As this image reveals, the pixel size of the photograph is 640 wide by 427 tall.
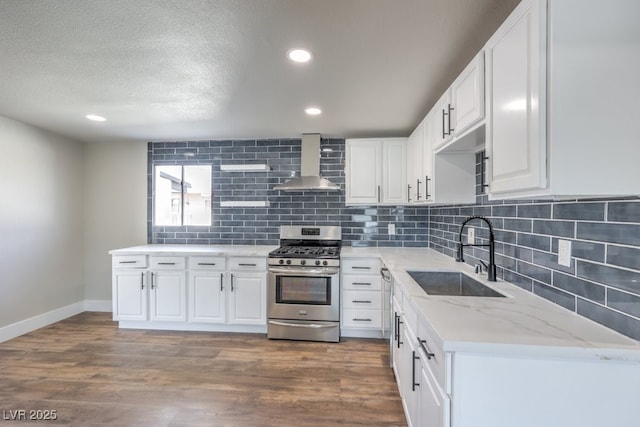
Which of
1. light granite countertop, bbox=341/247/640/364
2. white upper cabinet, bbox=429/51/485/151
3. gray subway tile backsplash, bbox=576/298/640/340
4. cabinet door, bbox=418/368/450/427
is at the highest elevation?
white upper cabinet, bbox=429/51/485/151

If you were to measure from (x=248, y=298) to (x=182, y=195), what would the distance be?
184cm

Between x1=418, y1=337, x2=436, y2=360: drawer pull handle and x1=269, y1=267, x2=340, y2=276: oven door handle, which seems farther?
x1=269, y1=267, x2=340, y2=276: oven door handle

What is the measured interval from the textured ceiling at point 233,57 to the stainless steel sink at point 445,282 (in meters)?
1.47

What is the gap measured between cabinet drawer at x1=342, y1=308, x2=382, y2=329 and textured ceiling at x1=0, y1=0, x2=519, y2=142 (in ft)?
6.76

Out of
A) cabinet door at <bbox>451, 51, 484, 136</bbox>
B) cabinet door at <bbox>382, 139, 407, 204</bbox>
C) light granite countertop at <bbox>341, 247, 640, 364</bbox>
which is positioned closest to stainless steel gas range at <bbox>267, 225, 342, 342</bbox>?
cabinet door at <bbox>382, 139, 407, 204</bbox>

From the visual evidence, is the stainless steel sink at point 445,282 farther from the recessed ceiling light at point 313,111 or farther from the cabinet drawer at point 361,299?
the recessed ceiling light at point 313,111

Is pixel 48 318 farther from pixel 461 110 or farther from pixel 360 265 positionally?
pixel 461 110

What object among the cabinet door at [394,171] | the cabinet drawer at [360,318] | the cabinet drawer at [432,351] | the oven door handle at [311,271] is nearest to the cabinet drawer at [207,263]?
the oven door handle at [311,271]

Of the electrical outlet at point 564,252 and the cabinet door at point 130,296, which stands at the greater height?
the electrical outlet at point 564,252

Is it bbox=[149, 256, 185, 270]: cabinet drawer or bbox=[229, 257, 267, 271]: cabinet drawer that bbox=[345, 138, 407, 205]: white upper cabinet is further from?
bbox=[149, 256, 185, 270]: cabinet drawer

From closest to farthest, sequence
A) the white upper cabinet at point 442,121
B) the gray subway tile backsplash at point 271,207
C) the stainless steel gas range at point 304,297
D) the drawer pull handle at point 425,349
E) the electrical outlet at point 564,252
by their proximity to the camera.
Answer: the drawer pull handle at point 425,349
the electrical outlet at point 564,252
the white upper cabinet at point 442,121
the stainless steel gas range at point 304,297
the gray subway tile backsplash at point 271,207

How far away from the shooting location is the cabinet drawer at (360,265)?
10.5 ft

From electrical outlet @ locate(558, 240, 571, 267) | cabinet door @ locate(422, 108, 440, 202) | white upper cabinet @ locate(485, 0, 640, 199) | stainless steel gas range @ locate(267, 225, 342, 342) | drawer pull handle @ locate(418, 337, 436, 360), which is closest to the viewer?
white upper cabinet @ locate(485, 0, 640, 199)

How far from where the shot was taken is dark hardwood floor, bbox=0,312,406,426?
197cm
